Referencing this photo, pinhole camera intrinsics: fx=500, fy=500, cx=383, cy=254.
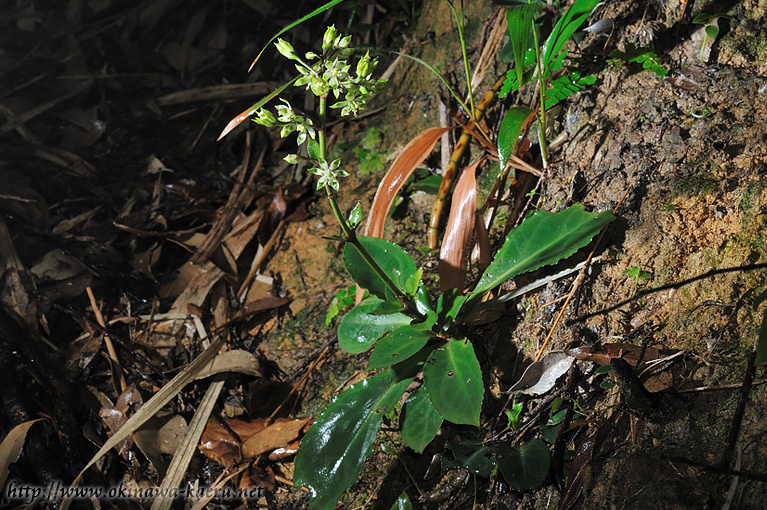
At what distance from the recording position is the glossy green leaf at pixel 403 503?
1.69 meters

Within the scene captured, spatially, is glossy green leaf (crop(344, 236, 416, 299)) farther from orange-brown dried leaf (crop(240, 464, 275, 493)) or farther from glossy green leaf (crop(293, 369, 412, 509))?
orange-brown dried leaf (crop(240, 464, 275, 493))

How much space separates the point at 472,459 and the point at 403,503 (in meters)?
0.31

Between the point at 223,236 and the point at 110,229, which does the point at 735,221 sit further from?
the point at 110,229

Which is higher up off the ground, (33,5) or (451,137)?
(33,5)

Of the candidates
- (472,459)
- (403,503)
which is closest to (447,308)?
(472,459)

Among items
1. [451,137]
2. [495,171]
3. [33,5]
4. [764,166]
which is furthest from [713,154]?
[33,5]

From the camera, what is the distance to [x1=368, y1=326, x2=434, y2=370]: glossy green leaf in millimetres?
1702

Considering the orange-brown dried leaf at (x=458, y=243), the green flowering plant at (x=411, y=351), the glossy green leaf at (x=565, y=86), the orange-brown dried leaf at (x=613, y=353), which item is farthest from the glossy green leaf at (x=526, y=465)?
the glossy green leaf at (x=565, y=86)

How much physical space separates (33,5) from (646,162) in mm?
4480

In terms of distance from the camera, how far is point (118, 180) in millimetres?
3209

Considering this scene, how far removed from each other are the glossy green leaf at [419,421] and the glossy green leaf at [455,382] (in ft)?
0.20

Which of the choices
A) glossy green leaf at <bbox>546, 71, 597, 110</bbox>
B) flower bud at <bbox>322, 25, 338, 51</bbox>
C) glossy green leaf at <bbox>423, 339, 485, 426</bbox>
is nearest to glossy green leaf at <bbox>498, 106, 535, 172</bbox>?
glossy green leaf at <bbox>546, 71, 597, 110</bbox>

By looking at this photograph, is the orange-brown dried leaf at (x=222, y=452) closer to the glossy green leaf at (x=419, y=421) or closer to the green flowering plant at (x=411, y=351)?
the green flowering plant at (x=411, y=351)

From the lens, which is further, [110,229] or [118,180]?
[118,180]
